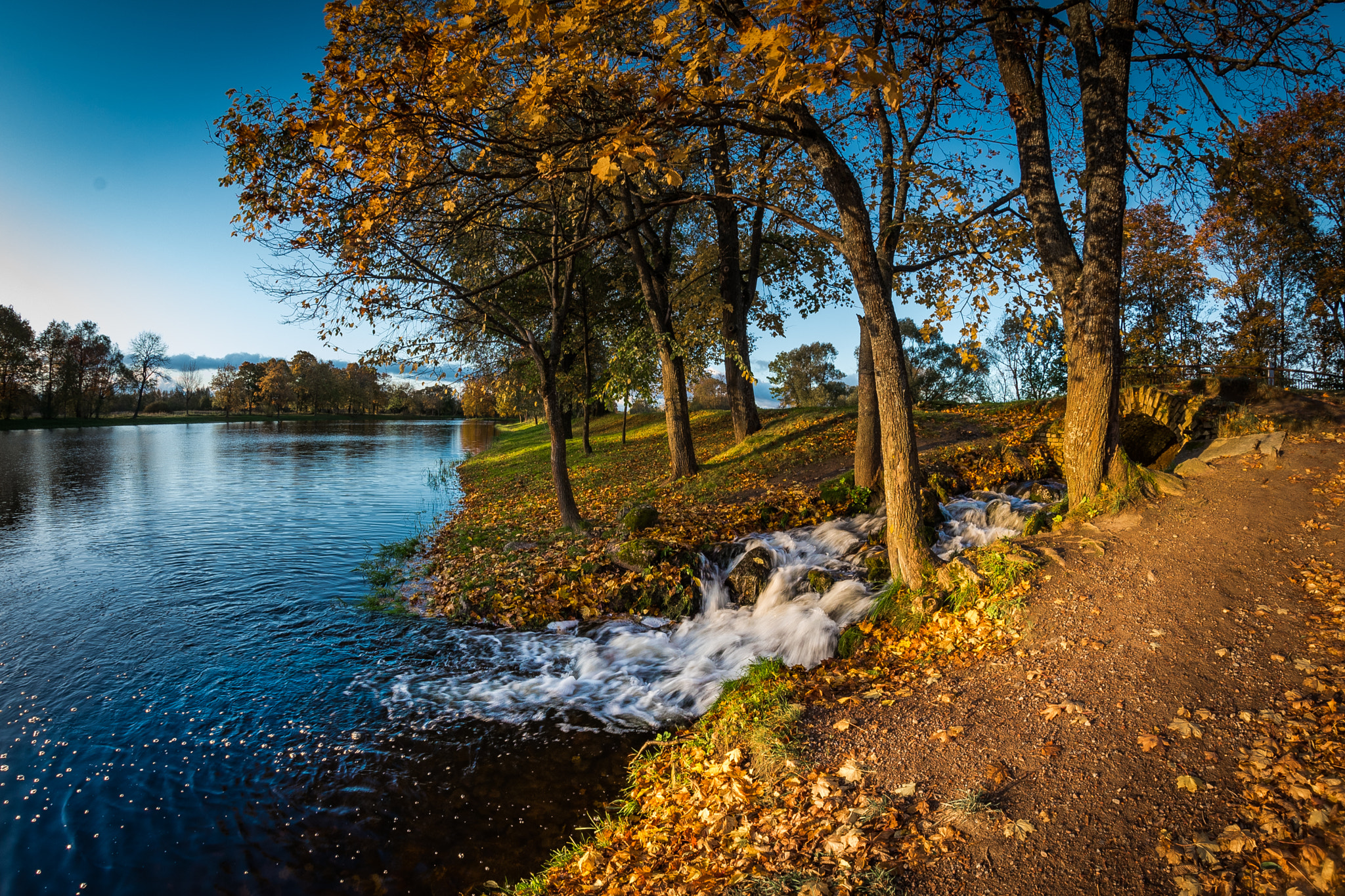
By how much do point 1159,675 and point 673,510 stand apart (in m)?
8.75

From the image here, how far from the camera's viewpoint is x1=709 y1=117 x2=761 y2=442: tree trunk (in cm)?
1589

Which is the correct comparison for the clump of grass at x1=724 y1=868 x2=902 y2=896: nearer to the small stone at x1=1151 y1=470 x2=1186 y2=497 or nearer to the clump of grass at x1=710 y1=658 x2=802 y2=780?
the clump of grass at x1=710 y1=658 x2=802 y2=780

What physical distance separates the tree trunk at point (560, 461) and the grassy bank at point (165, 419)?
7310cm

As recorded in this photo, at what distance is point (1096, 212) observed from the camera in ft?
24.6

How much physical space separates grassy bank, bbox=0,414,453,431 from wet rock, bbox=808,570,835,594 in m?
78.6

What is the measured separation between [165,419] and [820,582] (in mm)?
108782

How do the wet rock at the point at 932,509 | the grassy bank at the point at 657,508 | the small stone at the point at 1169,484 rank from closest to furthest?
1. the small stone at the point at 1169,484
2. the grassy bank at the point at 657,508
3. the wet rock at the point at 932,509

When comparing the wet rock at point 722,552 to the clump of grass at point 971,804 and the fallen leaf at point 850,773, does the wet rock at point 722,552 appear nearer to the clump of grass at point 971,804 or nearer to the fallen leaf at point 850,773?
the fallen leaf at point 850,773

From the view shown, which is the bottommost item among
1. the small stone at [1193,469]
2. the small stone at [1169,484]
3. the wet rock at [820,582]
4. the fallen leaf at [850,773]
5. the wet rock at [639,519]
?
the fallen leaf at [850,773]

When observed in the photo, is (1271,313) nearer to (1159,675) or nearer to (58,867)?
(1159,675)

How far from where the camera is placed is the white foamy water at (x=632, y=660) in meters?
6.65

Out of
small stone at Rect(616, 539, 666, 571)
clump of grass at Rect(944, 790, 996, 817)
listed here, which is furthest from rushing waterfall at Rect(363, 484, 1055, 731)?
clump of grass at Rect(944, 790, 996, 817)

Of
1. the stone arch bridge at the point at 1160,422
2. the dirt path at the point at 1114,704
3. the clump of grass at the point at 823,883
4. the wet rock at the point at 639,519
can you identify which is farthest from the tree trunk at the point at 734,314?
the clump of grass at the point at 823,883

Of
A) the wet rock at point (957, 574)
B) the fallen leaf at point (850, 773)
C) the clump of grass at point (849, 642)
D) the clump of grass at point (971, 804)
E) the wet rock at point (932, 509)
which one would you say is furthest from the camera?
the wet rock at point (932, 509)
